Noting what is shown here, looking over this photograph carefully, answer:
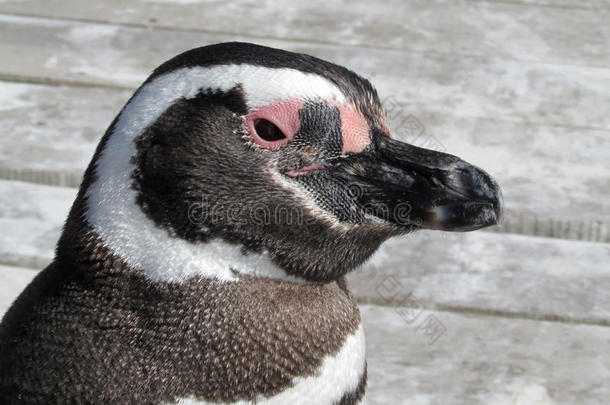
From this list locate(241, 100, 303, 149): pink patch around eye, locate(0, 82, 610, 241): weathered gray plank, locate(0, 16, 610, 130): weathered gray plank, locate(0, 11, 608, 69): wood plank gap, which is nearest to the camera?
locate(241, 100, 303, 149): pink patch around eye

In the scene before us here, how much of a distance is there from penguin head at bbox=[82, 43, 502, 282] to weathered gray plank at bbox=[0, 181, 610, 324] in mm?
636

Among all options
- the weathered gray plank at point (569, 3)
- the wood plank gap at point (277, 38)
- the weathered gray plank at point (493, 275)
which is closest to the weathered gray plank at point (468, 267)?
the weathered gray plank at point (493, 275)

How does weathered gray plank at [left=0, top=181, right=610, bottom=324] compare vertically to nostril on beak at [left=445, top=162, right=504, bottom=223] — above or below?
below

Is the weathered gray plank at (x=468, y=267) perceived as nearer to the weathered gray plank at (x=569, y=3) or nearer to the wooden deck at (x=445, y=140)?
the wooden deck at (x=445, y=140)

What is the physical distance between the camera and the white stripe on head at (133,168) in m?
1.20

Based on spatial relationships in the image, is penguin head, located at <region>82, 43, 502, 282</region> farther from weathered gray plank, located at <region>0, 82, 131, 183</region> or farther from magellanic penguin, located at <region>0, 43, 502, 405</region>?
weathered gray plank, located at <region>0, 82, 131, 183</region>

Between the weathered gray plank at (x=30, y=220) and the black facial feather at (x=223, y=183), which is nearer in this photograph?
the black facial feather at (x=223, y=183)

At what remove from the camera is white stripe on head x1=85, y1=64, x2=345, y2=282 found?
1196 mm

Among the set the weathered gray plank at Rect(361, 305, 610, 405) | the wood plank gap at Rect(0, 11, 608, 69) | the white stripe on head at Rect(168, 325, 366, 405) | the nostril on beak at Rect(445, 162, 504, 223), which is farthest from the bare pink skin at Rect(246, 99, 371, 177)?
the wood plank gap at Rect(0, 11, 608, 69)

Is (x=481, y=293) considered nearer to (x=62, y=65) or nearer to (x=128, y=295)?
(x=128, y=295)

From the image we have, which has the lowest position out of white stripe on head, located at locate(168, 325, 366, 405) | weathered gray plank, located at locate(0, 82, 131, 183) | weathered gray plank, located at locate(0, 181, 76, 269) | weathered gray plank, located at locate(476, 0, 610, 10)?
weathered gray plank, located at locate(0, 181, 76, 269)

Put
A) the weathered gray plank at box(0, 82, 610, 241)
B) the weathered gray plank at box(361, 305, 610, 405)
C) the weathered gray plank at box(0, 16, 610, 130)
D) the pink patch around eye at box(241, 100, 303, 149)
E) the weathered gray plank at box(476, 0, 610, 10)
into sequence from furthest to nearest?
1. the weathered gray plank at box(476, 0, 610, 10)
2. the weathered gray plank at box(0, 16, 610, 130)
3. the weathered gray plank at box(0, 82, 610, 241)
4. the weathered gray plank at box(361, 305, 610, 405)
5. the pink patch around eye at box(241, 100, 303, 149)

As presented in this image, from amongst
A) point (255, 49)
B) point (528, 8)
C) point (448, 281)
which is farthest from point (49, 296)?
point (528, 8)

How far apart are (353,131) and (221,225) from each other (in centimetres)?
19
